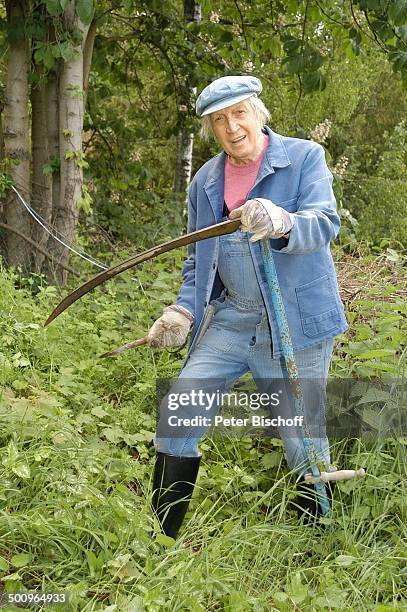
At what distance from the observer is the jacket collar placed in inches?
95.0

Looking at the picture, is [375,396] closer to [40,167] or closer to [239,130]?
[239,130]

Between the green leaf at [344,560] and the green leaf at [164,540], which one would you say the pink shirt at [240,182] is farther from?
the green leaf at [344,560]

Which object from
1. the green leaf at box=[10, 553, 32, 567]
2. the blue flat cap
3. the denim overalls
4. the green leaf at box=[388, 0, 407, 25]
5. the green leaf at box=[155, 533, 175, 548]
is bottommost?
the green leaf at box=[155, 533, 175, 548]

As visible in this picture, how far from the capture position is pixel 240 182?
2521 mm

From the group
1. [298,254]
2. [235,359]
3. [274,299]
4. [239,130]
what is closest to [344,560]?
[235,359]

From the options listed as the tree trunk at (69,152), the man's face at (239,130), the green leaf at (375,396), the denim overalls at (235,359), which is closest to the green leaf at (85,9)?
the tree trunk at (69,152)

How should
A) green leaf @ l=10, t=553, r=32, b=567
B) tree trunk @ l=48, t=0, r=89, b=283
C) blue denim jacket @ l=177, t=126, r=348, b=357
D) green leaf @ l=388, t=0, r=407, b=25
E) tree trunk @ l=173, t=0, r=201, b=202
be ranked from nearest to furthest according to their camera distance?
green leaf @ l=10, t=553, r=32, b=567, blue denim jacket @ l=177, t=126, r=348, b=357, green leaf @ l=388, t=0, r=407, b=25, tree trunk @ l=48, t=0, r=89, b=283, tree trunk @ l=173, t=0, r=201, b=202

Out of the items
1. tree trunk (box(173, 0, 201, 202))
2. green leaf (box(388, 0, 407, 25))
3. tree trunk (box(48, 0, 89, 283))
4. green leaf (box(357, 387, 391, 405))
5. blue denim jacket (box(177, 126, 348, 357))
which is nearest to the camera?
blue denim jacket (box(177, 126, 348, 357))

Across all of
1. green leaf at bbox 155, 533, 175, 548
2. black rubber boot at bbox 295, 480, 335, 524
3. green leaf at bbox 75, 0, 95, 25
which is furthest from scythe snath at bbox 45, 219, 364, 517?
green leaf at bbox 75, 0, 95, 25

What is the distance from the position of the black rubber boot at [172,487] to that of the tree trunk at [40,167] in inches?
121

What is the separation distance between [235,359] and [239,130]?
2.57 ft

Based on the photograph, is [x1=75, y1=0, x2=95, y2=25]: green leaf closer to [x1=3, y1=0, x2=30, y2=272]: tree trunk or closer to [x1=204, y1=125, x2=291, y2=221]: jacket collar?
[x1=3, y1=0, x2=30, y2=272]: tree trunk

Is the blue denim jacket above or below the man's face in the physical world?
below

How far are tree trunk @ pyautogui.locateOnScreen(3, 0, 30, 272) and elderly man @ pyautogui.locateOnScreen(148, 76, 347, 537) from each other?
2826mm
